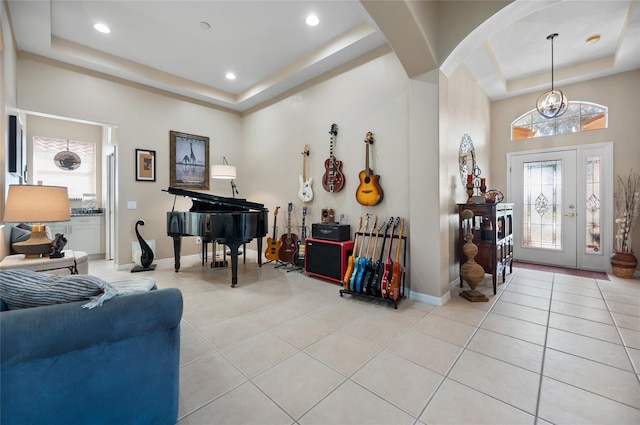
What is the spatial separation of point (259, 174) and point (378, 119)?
2.85 metres

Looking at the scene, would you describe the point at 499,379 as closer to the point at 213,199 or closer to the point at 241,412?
the point at 241,412

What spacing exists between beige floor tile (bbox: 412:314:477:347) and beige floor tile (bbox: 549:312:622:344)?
80cm

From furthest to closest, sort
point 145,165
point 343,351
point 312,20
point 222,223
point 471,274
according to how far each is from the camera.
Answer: point 145,165 < point 222,223 < point 312,20 < point 471,274 < point 343,351

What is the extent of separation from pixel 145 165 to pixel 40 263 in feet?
9.42

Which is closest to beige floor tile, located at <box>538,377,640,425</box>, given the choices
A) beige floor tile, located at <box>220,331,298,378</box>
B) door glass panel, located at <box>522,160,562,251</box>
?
beige floor tile, located at <box>220,331,298,378</box>

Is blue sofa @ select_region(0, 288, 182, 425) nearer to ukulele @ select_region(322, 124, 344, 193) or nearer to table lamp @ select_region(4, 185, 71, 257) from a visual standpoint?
table lamp @ select_region(4, 185, 71, 257)

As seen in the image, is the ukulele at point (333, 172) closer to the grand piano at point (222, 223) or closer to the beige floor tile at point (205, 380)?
the grand piano at point (222, 223)

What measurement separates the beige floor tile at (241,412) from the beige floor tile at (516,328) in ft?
6.33

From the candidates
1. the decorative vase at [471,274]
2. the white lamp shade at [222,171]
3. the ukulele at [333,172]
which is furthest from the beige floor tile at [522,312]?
the white lamp shade at [222,171]

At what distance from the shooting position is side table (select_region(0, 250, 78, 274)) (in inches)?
82.2

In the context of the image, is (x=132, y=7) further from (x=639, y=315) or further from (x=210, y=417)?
(x=639, y=315)

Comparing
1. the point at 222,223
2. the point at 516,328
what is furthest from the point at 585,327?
the point at 222,223

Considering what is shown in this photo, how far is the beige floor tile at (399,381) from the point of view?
4.82 ft

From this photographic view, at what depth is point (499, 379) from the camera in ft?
5.39
